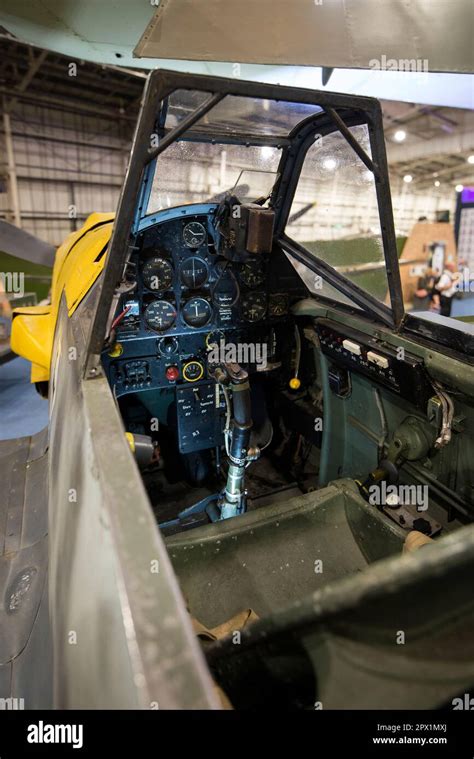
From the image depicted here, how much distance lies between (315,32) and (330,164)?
0.88 metres

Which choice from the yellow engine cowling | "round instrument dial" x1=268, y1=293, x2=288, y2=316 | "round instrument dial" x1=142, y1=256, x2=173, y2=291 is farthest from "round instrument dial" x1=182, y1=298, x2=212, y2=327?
the yellow engine cowling

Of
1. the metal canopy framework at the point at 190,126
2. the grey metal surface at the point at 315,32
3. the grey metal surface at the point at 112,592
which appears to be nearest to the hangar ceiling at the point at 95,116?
the grey metal surface at the point at 315,32

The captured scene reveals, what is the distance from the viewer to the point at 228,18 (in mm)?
2188

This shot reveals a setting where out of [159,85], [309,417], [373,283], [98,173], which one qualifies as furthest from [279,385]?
[98,173]

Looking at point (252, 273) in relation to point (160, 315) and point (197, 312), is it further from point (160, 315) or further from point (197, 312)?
point (160, 315)

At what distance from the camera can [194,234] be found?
2.43 meters

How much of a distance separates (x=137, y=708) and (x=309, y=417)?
224 centimetres

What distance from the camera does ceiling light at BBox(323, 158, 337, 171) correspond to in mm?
2078

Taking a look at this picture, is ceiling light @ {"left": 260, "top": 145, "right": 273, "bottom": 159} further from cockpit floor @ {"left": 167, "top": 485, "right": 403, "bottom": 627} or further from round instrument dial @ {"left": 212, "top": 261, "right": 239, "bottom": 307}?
cockpit floor @ {"left": 167, "top": 485, "right": 403, "bottom": 627}

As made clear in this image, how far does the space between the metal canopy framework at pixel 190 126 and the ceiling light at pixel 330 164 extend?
153 millimetres

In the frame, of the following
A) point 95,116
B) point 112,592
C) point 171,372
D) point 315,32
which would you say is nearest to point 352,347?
point 171,372

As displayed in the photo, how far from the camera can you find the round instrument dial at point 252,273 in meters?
2.57

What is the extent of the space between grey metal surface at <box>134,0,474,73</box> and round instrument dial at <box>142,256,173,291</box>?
942mm

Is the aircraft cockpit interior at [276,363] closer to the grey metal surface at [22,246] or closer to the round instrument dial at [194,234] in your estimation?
the round instrument dial at [194,234]
